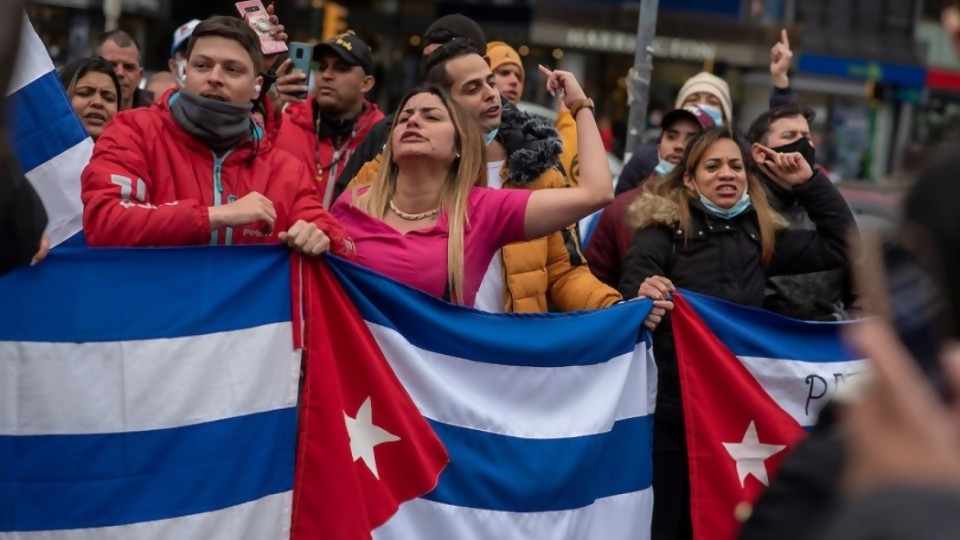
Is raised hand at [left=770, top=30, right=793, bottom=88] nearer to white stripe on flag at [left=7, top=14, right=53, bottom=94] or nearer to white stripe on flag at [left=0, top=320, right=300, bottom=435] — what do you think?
white stripe on flag at [left=0, top=320, right=300, bottom=435]

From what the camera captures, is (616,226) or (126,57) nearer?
(616,226)

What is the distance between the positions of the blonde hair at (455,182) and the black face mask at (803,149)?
1.65 m

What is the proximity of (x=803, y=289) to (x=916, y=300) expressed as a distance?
14.7ft

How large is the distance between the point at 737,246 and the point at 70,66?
9.42 ft

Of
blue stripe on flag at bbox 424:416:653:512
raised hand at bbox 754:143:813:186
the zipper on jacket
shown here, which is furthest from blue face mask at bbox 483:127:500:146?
the zipper on jacket

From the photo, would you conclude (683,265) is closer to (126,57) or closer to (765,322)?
(765,322)

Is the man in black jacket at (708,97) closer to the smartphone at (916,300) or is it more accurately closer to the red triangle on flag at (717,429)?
the red triangle on flag at (717,429)

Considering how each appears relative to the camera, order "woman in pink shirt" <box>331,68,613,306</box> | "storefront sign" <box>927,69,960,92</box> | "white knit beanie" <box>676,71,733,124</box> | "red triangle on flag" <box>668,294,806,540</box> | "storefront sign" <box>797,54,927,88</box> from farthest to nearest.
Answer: "storefront sign" <box>927,69,960,92</box> < "storefront sign" <box>797,54,927,88</box> < "white knit beanie" <box>676,71,733,124</box> < "red triangle on flag" <box>668,294,806,540</box> < "woman in pink shirt" <box>331,68,613,306</box>

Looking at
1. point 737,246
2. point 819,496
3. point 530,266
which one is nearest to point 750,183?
point 737,246

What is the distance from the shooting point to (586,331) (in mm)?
4914

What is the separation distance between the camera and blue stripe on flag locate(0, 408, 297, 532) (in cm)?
390

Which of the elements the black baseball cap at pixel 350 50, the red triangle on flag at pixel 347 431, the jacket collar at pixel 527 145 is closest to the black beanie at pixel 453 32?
the black baseball cap at pixel 350 50

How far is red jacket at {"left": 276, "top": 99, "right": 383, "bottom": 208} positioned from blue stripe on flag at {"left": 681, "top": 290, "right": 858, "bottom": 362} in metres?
1.91

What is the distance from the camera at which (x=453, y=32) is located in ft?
20.6
